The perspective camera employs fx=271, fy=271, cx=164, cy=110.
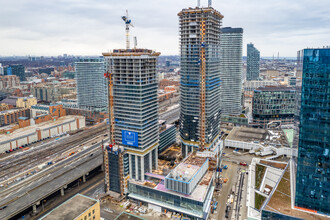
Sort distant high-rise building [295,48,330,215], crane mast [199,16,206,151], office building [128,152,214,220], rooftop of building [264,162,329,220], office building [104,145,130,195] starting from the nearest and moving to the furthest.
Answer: distant high-rise building [295,48,330,215] → rooftop of building [264,162,329,220] → office building [128,152,214,220] → office building [104,145,130,195] → crane mast [199,16,206,151]

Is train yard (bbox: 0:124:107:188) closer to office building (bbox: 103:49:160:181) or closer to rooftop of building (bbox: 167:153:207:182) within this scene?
office building (bbox: 103:49:160:181)

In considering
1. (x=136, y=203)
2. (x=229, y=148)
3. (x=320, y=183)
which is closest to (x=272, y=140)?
(x=229, y=148)

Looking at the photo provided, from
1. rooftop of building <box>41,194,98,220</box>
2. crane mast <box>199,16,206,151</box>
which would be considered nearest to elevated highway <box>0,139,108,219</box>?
rooftop of building <box>41,194,98,220</box>

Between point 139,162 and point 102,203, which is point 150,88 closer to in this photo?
point 139,162

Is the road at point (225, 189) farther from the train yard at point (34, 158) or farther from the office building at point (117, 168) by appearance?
the train yard at point (34, 158)

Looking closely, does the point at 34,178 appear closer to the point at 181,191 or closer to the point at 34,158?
the point at 34,158

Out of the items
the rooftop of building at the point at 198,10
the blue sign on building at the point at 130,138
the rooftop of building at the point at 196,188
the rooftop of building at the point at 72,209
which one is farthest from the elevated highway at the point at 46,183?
the rooftop of building at the point at 198,10
